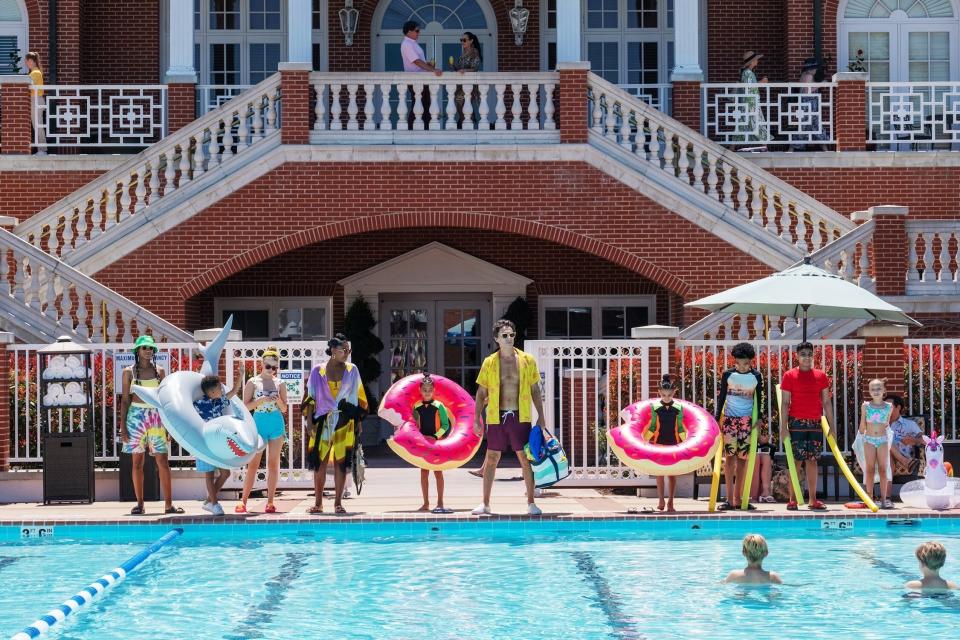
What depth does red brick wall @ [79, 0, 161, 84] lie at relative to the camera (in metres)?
23.5

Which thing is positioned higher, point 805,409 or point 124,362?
point 124,362

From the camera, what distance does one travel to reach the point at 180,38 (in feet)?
69.3

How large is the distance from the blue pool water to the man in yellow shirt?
0.59 meters

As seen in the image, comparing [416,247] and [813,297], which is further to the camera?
[416,247]

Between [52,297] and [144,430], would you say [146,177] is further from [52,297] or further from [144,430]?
[144,430]

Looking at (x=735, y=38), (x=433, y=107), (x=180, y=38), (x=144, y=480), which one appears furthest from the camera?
(x=735, y=38)

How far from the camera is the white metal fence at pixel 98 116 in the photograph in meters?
20.7

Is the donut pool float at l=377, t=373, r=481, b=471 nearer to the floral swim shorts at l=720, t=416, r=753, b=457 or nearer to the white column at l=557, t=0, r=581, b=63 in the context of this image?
the floral swim shorts at l=720, t=416, r=753, b=457

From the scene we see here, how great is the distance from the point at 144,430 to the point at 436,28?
11.8 meters

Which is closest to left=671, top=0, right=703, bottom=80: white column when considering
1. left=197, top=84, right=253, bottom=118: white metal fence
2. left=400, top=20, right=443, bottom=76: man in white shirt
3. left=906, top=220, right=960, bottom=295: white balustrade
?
left=400, top=20, right=443, bottom=76: man in white shirt

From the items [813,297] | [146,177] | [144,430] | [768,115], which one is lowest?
[144,430]

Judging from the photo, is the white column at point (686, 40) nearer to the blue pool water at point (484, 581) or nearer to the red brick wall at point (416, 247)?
the red brick wall at point (416, 247)

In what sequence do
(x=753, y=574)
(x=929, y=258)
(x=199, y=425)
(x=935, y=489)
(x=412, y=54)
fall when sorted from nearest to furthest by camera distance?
1. (x=753, y=574)
2. (x=199, y=425)
3. (x=935, y=489)
4. (x=929, y=258)
5. (x=412, y=54)

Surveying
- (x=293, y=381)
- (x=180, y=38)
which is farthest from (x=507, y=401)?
(x=180, y=38)
